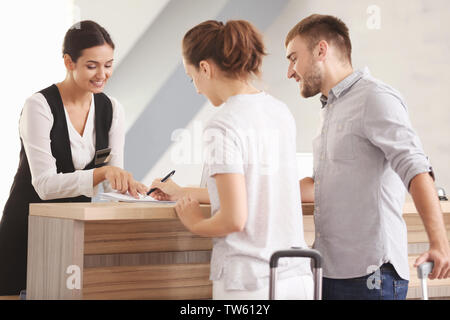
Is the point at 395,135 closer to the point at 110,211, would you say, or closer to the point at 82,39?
the point at 110,211

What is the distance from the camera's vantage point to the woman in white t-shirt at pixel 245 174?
1.47 metres

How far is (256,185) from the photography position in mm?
1507

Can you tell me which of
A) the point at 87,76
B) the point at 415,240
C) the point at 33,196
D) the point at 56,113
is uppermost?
the point at 87,76

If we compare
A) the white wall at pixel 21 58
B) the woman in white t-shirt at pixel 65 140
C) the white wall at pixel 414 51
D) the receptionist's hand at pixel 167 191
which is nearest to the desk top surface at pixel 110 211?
the receptionist's hand at pixel 167 191

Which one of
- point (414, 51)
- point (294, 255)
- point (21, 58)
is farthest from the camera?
point (414, 51)

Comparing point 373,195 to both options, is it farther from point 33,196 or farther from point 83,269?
point 33,196

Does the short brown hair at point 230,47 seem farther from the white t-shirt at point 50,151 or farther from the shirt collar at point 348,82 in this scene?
the white t-shirt at point 50,151

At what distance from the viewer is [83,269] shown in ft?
5.89

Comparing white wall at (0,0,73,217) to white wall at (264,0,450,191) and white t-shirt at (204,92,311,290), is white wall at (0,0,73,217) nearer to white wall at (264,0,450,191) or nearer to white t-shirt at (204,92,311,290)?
white wall at (264,0,450,191)

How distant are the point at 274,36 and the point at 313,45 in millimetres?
3573

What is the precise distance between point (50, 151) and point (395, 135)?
4.18ft

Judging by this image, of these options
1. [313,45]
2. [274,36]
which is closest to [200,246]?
[313,45]

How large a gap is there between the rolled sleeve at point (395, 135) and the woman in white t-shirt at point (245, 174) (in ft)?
0.97

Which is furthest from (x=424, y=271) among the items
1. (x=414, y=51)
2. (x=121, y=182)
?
(x=414, y=51)
